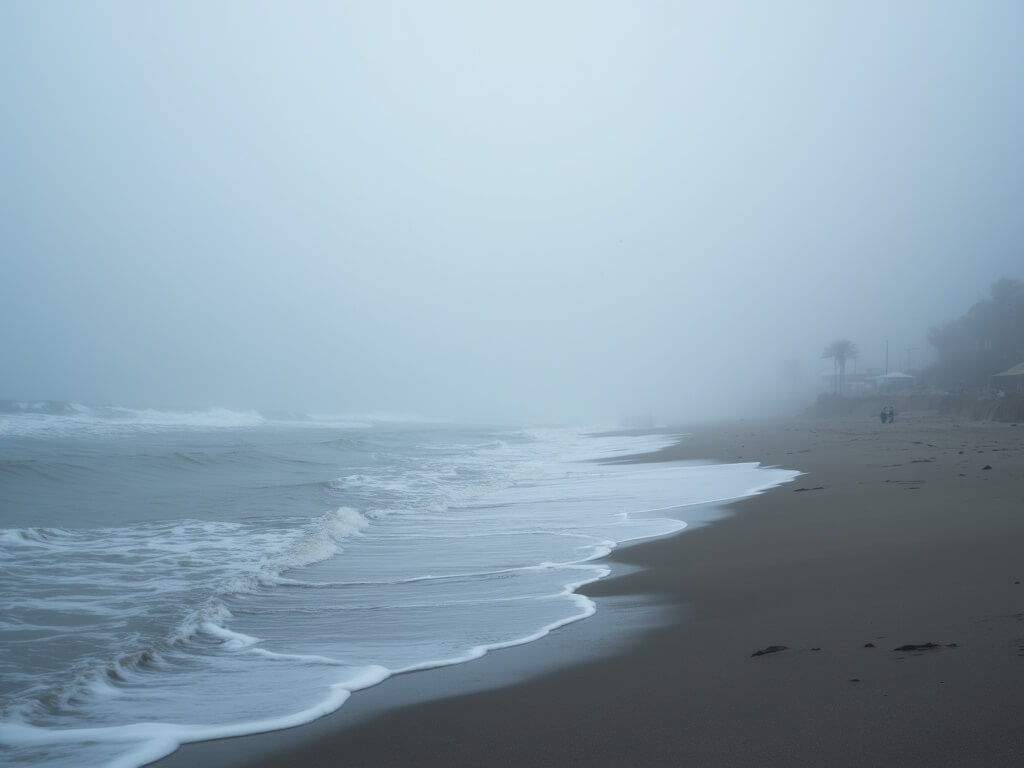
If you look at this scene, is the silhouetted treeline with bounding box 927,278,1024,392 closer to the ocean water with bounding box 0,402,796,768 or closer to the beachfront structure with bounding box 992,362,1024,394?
the beachfront structure with bounding box 992,362,1024,394

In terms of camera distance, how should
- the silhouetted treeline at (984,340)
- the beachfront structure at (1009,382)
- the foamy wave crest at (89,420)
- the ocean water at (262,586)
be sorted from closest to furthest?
the ocean water at (262,586)
the foamy wave crest at (89,420)
the beachfront structure at (1009,382)
the silhouetted treeline at (984,340)

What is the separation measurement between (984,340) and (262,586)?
229 ft

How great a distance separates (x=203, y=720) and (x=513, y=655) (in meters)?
1.67

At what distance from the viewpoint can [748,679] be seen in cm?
375

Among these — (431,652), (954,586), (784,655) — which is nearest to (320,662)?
(431,652)

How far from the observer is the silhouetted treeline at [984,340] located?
61250mm

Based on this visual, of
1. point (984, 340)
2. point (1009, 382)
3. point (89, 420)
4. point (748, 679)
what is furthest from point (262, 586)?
point (984, 340)

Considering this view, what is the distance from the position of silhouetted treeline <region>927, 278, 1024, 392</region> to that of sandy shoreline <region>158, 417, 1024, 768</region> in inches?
2399

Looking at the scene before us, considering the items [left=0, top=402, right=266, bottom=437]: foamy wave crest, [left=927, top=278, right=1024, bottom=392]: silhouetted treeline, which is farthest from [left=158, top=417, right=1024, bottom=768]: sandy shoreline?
[left=927, top=278, right=1024, bottom=392]: silhouetted treeline

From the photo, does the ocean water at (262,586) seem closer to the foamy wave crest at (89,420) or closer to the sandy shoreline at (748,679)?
the sandy shoreline at (748,679)

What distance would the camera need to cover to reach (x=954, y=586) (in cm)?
510

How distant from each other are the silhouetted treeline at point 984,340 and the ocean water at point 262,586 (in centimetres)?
5392

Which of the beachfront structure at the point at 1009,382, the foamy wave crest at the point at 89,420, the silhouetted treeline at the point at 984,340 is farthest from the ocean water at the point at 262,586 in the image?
the silhouetted treeline at the point at 984,340

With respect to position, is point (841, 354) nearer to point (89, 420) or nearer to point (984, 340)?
point (984, 340)
